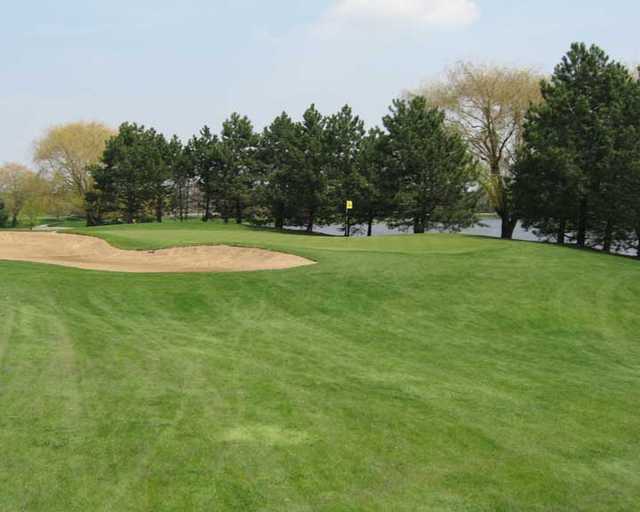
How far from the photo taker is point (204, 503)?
473 cm

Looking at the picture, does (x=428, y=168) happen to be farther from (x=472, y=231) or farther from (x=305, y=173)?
(x=472, y=231)

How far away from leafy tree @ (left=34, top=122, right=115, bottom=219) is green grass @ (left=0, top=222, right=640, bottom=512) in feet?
200

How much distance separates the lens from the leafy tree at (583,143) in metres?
32.6

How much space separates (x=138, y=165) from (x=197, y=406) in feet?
188

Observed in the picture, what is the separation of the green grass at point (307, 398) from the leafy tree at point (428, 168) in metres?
26.9

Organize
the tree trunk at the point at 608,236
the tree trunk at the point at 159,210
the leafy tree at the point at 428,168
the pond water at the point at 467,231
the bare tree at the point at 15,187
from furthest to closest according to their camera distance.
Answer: the bare tree at the point at 15,187, the tree trunk at the point at 159,210, the pond water at the point at 467,231, the leafy tree at the point at 428,168, the tree trunk at the point at 608,236

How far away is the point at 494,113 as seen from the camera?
1754 inches

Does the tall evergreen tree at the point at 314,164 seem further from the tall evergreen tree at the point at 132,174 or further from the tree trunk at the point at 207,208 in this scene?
the tall evergreen tree at the point at 132,174

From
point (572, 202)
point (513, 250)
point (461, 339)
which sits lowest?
point (461, 339)

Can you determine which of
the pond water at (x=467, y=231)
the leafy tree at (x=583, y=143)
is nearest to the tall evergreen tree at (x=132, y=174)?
the pond water at (x=467, y=231)

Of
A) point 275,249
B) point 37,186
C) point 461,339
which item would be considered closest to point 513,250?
point 275,249

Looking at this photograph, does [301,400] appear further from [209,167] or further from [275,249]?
[209,167]

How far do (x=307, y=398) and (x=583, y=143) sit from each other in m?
32.7

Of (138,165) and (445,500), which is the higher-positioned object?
(138,165)
